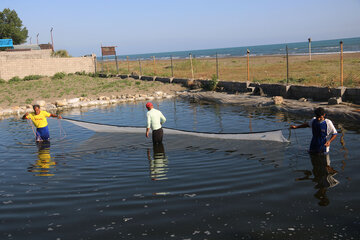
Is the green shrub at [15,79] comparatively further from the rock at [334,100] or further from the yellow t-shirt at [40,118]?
the rock at [334,100]

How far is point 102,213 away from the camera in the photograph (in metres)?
5.71

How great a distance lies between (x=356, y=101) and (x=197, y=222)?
34.0 ft

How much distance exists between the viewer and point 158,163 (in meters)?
8.47

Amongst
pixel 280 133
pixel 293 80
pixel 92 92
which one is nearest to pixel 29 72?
pixel 92 92

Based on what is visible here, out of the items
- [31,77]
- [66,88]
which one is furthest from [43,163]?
[31,77]

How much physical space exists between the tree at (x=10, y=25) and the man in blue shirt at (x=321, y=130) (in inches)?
2302

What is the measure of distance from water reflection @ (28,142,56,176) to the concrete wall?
21.0 meters

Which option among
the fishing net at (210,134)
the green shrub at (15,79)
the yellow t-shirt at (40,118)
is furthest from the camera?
the green shrub at (15,79)

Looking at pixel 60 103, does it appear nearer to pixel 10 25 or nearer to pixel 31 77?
pixel 31 77

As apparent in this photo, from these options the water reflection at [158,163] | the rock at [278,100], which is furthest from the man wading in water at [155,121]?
the rock at [278,100]

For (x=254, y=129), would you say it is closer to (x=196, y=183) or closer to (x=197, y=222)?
(x=196, y=183)

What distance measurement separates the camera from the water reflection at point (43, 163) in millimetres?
8336

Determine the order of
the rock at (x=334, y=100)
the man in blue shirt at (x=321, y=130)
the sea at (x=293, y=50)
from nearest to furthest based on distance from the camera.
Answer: the man in blue shirt at (x=321, y=130), the rock at (x=334, y=100), the sea at (x=293, y=50)

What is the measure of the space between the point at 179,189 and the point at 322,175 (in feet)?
9.44
